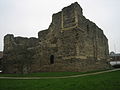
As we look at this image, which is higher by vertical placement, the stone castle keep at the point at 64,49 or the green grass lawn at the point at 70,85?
the stone castle keep at the point at 64,49

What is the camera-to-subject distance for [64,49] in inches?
766

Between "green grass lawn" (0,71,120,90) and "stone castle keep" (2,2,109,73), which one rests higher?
"stone castle keep" (2,2,109,73)

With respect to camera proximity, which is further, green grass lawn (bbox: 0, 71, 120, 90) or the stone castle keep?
the stone castle keep

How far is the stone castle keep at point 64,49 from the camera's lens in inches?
735

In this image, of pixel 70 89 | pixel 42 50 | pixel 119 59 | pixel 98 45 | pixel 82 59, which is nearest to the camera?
pixel 70 89

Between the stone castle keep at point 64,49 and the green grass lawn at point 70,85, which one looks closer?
the green grass lawn at point 70,85

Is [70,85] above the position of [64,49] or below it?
below

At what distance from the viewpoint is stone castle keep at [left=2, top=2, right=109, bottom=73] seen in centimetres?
1866

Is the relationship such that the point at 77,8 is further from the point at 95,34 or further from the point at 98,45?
the point at 98,45

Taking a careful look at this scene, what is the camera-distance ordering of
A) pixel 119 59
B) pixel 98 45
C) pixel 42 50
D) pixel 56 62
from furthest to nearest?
pixel 119 59
pixel 98 45
pixel 42 50
pixel 56 62

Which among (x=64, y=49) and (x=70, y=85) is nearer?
(x=70, y=85)

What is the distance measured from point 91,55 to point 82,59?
295cm

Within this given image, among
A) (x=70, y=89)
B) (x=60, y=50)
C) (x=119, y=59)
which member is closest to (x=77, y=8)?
(x=60, y=50)

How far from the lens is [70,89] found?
7.82m
